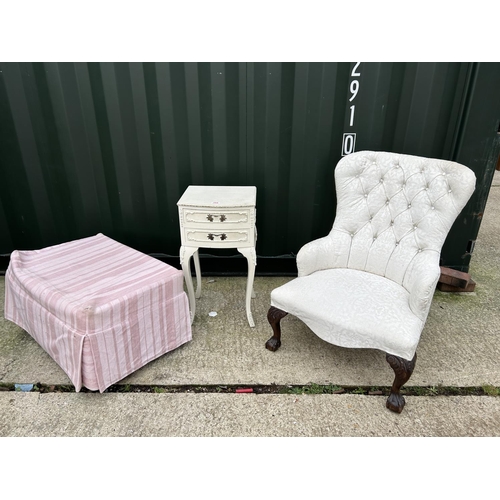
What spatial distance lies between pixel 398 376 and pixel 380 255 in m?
0.76

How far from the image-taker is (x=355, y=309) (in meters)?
1.89

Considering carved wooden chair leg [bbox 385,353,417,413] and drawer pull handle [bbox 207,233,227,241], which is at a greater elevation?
drawer pull handle [bbox 207,233,227,241]

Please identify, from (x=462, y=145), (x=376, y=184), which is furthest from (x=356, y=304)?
(x=462, y=145)

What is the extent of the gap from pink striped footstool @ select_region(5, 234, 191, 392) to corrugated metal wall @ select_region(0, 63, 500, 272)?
74 cm

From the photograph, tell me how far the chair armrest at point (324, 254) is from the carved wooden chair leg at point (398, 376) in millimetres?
709

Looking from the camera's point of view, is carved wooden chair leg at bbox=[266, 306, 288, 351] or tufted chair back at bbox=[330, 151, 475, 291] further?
carved wooden chair leg at bbox=[266, 306, 288, 351]

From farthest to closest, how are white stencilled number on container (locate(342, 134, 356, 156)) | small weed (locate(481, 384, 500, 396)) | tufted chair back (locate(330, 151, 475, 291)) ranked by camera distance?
white stencilled number on container (locate(342, 134, 356, 156)) < tufted chair back (locate(330, 151, 475, 291)) < small weed (locate(481, 384, 500, 396))

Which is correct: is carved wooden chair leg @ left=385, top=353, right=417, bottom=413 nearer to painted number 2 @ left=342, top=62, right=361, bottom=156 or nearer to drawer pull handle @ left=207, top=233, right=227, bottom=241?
drawer pull handle @ left=207, top=233, right=227, bottom=241

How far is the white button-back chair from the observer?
1.83m

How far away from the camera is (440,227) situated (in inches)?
81.2

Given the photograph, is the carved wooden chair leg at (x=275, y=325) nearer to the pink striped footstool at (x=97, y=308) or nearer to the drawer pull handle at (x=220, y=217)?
the pink striped footstool at (x=97, y=308)

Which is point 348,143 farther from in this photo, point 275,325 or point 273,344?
point 273,344

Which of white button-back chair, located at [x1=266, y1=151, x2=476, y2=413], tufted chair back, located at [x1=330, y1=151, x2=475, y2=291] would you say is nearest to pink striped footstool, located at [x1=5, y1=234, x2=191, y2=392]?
white button-back chair, located at [x1=266, y1=151, x2=476, y2=413]

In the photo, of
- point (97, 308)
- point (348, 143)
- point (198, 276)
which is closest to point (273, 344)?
point (198, 276)
